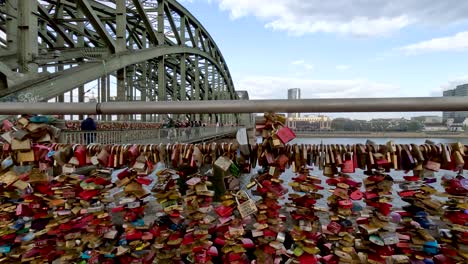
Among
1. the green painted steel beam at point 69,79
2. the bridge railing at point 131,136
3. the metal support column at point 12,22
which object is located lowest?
the bridge railing at point 131,136

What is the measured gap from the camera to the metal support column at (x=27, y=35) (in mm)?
10984

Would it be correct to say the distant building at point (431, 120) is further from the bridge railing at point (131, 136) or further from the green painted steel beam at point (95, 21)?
the green painted steel beam at point (95, 21)

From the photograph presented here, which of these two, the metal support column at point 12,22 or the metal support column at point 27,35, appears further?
the metal support column at point 12,22

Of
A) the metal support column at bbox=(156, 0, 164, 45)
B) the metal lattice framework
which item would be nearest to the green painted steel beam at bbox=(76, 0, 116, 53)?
the metal lattice framework

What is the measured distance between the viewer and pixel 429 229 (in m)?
1.48

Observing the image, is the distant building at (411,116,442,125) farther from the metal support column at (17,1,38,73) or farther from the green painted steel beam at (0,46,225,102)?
the metal support column at (17,1,38,73)

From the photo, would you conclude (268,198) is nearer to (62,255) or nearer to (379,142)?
(379,142)

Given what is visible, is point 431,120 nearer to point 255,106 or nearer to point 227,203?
point 255,106

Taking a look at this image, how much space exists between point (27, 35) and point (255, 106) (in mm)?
13251

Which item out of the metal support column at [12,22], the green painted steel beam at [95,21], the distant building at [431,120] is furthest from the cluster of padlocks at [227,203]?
the metal support column at [12,22]

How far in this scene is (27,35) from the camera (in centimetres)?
1109

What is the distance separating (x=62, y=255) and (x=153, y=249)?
599 millimetres

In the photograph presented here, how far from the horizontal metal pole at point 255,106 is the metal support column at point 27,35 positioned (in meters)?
12.1

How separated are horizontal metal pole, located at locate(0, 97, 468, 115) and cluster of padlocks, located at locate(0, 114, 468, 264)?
80 mm
